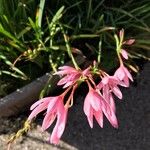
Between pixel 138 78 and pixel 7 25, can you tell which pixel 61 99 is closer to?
pixel 7 25

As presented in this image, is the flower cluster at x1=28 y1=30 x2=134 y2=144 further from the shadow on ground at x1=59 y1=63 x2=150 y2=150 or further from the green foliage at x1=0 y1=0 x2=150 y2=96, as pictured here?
the shadow on ground at x1=59 y1=63 x2=150 y2=150

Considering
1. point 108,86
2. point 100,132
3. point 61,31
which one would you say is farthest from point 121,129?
point 108,86

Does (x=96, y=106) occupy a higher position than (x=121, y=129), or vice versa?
(x=96, y=106)

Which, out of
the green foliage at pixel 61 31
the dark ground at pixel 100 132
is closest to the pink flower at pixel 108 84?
the green foliage at pixel 61 31

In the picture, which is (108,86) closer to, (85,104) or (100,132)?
(85,104)

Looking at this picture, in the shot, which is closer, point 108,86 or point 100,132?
point 108,86

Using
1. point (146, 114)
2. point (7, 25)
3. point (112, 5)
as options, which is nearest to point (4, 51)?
point (7, 25)

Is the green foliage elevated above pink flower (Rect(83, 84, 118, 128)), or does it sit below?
below

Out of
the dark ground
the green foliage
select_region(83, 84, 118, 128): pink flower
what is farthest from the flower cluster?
the dark ground
